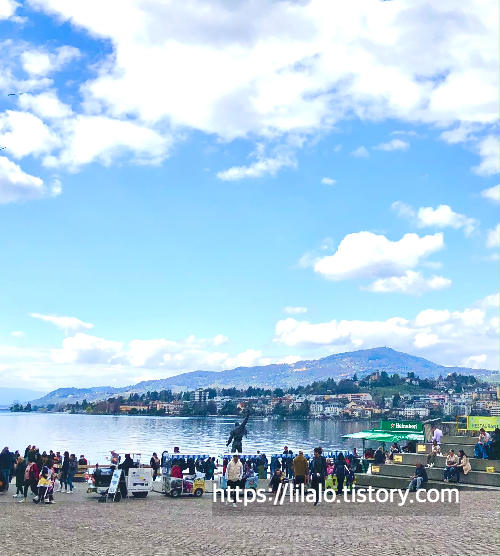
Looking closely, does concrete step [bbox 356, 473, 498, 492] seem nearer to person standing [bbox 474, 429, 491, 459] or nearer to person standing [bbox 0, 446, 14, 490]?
person standing [bbox 474, 429, 491, 459]

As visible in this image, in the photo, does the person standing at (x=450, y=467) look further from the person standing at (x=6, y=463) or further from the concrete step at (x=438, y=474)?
the person standing at (x=6, y=463)

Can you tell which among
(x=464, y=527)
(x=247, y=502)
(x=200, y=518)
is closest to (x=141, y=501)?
(x=247, y=502)

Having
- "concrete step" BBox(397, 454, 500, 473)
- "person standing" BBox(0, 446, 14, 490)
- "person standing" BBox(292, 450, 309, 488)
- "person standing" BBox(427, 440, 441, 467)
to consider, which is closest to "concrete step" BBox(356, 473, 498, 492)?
"concrete step" BBox(397, 454, 500, 473)

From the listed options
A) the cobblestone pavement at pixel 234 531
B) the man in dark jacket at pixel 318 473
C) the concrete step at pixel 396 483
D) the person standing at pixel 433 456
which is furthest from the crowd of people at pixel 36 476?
the person standing at pixel 433 456

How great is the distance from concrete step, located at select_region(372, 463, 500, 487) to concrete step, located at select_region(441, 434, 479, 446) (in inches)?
130

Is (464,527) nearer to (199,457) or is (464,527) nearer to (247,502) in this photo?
(247,502)

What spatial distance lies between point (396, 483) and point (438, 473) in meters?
1.53

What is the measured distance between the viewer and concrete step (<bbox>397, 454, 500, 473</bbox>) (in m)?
22.0

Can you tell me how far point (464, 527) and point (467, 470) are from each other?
837 centimetres

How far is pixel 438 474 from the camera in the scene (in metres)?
22.4

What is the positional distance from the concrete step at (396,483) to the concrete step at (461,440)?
13.4ft

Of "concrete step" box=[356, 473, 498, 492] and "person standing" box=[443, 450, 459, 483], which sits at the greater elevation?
"person standing" box=[443, 450, 459, 483]

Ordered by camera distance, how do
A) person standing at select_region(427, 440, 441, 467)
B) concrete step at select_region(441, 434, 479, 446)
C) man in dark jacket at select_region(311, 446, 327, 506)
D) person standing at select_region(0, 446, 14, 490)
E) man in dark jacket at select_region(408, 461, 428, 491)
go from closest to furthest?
man in dark jacket at select_region(311, 446, 327, 506) → man in dark jacket at select_region(408, 461, 428, 491) → person standing at select_region(0, 446, 14, 490) → person standing at select_region(427, 440, 441, 467) → concrete step at select_region(441, 434, 479, 446)

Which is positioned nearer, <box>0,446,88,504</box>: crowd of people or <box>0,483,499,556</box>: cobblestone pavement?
<box>0,483,499,556</box>: cobblestone pavement
